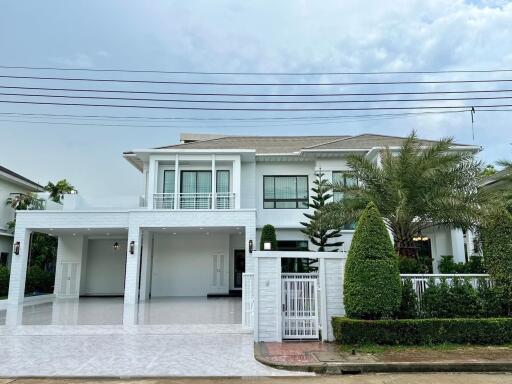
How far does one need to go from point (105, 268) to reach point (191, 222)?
7300mm

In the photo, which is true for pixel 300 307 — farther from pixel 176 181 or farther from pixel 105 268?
pixel 105 268

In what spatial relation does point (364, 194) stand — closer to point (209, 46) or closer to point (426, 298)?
point (426, 298)

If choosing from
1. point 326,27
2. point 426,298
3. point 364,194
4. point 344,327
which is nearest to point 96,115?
point 326,27

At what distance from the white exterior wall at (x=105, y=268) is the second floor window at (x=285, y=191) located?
8.27 metres

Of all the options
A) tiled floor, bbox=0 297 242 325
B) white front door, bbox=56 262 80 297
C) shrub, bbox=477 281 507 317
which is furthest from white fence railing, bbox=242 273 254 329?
white front door, bbox=56 262 80 297

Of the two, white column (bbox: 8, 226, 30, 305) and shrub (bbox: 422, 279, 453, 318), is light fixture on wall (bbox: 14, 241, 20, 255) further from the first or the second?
shrub (bbox: 422, 279, 453, 318)

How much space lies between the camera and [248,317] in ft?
35.5

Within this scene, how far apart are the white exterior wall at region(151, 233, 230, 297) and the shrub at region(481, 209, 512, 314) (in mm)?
13345

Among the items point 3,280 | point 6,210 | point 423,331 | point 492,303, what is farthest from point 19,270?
point 492,303

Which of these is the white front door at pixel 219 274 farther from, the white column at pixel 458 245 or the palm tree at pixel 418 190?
the white column at pixel 458 245

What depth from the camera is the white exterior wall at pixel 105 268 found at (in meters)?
22.1

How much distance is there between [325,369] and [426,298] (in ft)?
11.6

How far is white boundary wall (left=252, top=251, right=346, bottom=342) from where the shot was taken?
9.18 m

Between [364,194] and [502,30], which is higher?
[502,30]
